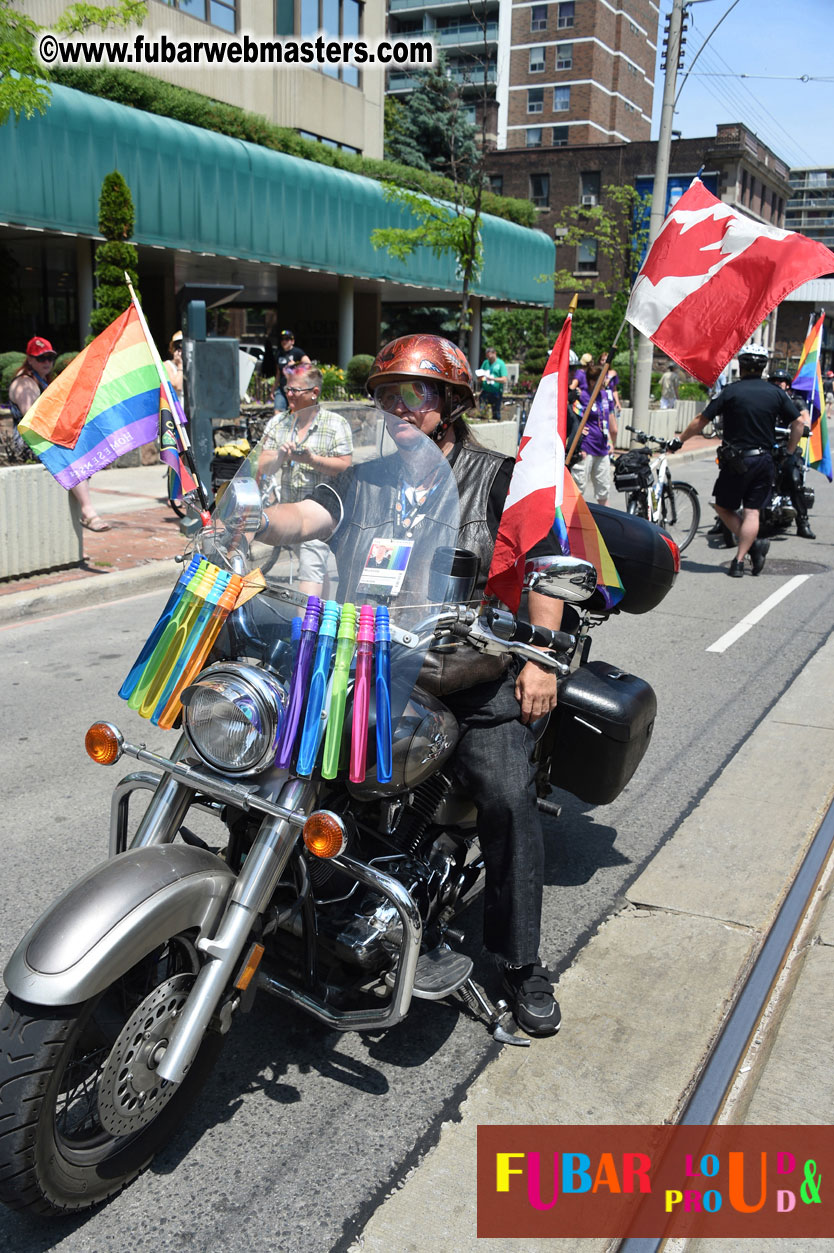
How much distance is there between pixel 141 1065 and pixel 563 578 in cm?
151

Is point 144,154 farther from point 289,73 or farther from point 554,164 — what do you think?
point 554,164

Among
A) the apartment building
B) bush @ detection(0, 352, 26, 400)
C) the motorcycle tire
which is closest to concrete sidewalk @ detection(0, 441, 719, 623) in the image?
bush @ detection(0, 352, 26, 400)

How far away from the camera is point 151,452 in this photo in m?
17.2

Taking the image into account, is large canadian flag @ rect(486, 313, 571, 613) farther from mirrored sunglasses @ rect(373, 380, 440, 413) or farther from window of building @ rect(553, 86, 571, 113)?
window of building @ rect(553, 86, 571, 113)

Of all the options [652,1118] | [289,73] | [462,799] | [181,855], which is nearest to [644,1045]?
[652,1118]

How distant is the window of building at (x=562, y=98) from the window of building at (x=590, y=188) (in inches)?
350

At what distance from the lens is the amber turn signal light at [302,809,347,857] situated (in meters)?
2.39

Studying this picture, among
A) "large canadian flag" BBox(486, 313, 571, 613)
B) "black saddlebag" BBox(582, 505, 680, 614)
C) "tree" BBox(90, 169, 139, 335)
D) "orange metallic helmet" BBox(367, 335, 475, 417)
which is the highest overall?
"tree" BBox(90, 169, 139, 335)

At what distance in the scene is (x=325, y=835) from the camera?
239 centimetres

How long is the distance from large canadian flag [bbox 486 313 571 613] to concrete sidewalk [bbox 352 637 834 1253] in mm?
1297

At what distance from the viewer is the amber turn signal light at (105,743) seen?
2670 mm

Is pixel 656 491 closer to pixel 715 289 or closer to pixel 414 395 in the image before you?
pixel 715 289

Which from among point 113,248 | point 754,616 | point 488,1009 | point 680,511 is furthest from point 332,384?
point 488,1009

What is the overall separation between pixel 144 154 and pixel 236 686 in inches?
876
